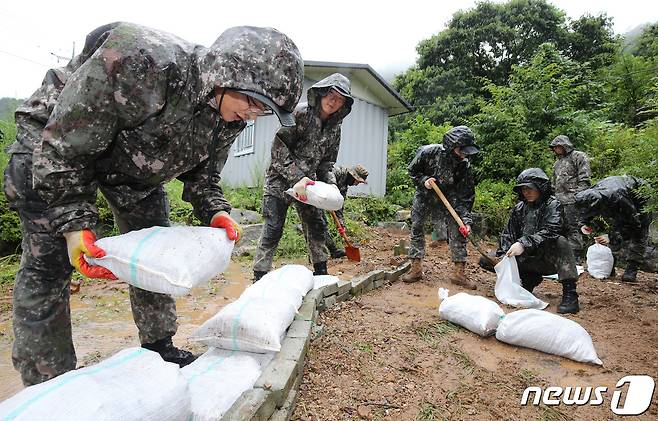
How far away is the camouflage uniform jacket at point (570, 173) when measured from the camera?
664cm

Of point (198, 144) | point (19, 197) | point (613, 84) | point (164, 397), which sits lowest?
Answer: point (164, 397)

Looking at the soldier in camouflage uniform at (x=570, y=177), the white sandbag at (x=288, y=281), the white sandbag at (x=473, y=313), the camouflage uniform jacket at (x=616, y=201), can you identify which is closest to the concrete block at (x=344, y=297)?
the white sandbag at (x=288, y=281)

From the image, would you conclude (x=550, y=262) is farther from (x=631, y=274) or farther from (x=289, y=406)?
(x=289, y=406)

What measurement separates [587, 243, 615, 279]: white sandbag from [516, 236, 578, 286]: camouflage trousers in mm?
2263

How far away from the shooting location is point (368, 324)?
2.91m

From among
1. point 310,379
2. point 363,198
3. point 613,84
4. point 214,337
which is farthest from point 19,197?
point 613,84

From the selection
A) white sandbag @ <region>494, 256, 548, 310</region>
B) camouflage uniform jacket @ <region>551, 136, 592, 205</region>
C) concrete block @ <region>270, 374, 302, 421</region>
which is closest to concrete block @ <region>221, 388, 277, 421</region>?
concrete block @ <region>270, 374, 302, 421</region>

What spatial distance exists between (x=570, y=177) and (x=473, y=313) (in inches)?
199

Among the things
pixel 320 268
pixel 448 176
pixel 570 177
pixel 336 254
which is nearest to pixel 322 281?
pixel 320 268

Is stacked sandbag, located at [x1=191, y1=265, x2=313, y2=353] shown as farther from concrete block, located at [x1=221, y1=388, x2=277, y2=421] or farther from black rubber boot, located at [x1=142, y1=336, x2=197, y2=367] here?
concrete block, located at [x1=221, y1=388, x2=277, y2=421]

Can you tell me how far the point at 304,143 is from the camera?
3484 millimetres

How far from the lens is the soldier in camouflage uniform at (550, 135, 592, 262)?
6583 mm

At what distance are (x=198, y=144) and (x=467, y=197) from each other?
3.82m

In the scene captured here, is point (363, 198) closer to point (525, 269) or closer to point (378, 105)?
point (378, 105)
